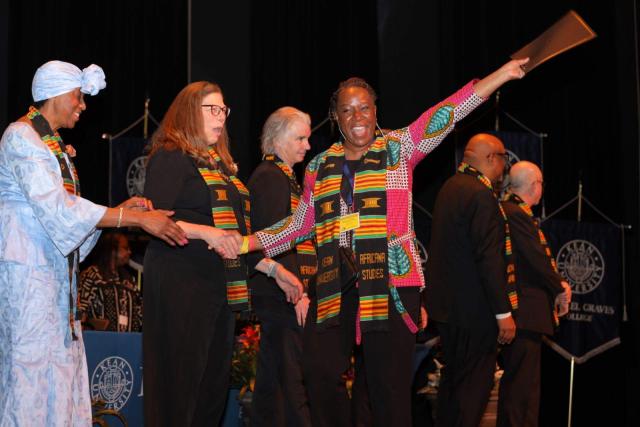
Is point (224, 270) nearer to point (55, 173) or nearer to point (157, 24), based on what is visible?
point (55, 173)

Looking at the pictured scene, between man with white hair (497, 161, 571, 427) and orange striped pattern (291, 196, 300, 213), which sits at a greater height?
orange striped pattern (291, 196, 300, 213)

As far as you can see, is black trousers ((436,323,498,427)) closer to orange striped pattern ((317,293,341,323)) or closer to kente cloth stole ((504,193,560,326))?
kente cloth stole ((504,193,560,326))

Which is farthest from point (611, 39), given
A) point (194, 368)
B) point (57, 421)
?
point (57, 421)

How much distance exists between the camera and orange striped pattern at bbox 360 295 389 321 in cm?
344

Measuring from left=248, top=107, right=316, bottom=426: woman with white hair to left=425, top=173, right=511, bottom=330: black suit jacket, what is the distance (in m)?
0.77

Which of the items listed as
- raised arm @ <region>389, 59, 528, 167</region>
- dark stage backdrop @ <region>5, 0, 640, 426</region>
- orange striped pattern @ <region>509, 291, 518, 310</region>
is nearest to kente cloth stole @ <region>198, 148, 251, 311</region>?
raised arm @ <region>389, 59, 528, 167</region>

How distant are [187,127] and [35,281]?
40.7 inches

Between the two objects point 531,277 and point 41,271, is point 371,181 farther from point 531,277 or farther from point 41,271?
point 531,277

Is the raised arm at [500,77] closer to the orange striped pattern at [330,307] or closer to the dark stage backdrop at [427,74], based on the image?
the orange striped pattern at [330,307]

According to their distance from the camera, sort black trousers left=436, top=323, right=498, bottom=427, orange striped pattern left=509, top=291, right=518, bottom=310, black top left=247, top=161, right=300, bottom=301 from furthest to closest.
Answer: orange striped pattern left=509, top=291, right=518, bottom=310, black trousers left=436, top=323, right=498, bottom=427, black top left=247, top=161, right=300, bottom=301

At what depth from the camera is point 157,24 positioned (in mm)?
7375

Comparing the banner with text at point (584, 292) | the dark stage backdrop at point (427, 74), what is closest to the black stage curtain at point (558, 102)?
the dark stage backdrop at point (427, 74)

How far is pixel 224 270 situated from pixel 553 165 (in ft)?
15.1

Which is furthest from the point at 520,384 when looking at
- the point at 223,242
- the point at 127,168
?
the point at 127,168
